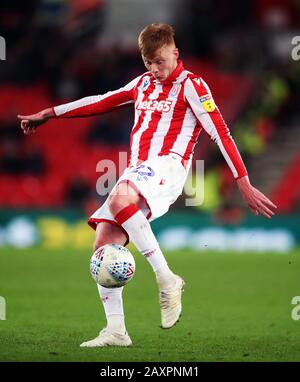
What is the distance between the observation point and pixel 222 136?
291 inches

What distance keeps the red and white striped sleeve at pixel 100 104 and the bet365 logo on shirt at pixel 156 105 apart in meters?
0.22

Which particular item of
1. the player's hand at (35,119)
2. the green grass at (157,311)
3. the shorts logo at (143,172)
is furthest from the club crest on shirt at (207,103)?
the green grass at (157,311)

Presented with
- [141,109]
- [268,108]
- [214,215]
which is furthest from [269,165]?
[141,109]

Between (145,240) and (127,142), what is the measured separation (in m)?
14.0

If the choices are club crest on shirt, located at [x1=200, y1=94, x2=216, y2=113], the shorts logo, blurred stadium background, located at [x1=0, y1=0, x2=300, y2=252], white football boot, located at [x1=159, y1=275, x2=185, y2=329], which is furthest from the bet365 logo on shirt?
blurred stadium background, located at [x1=0, y1=0, x2=300, y2=252]

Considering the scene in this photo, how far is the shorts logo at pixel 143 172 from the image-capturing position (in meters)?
7.33

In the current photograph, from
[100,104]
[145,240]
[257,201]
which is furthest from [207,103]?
[145,240]

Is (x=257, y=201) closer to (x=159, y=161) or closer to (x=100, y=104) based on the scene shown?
(x=159, y=161)

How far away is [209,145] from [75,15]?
4972mm

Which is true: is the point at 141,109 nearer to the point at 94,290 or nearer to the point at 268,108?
the point at 94,290

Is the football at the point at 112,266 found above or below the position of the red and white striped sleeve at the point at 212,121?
below

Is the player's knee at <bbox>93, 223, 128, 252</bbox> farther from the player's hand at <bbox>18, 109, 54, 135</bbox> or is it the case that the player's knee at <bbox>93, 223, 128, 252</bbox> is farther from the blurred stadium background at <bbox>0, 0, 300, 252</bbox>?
the blurred stadium background at <bbox>0, 0, 300, 252</bbox>

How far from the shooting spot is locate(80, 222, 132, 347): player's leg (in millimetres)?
7594

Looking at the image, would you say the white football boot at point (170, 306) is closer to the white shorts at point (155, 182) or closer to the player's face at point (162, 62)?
the white shorts at point (155, 182)
